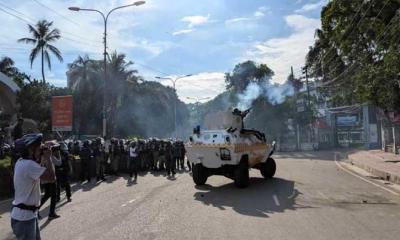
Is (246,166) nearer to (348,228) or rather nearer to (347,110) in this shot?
(348,228)

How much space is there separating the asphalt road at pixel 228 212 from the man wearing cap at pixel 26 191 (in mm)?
3462

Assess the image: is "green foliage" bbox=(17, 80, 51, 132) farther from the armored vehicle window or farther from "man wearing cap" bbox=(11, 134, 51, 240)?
"man wearing cap" bbox=(11, 134, 51, 240)

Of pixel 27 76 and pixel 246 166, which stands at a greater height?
pixel 27 76

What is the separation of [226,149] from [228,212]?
5095mm

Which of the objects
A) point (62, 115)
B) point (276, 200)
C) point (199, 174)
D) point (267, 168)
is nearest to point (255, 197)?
point (276, 200)

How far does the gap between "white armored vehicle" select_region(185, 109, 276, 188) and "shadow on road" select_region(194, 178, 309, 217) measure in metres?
0.51

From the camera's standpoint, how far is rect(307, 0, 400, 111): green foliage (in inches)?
1043

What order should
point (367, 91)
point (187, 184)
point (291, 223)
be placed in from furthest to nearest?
point (367, 91)
point (187, 184)
point (291, 223)

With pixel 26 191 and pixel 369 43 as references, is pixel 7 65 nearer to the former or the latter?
pixel 369 43

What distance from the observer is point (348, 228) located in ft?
30.2

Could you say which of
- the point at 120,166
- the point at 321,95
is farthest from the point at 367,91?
the point at 321,95

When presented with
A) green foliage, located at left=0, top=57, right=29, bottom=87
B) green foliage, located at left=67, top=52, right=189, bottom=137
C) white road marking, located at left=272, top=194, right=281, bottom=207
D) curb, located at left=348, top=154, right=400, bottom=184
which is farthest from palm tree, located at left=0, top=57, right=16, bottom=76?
white road marking, located at left=272, top=194, right=281, bottom=207

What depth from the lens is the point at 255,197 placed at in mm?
14000

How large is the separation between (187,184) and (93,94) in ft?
115
